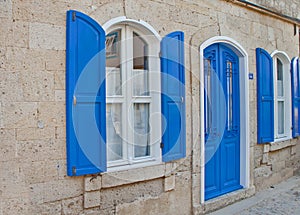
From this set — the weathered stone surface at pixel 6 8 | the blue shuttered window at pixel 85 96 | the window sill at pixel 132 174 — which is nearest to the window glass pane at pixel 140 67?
the blue shuttered window at pixel 85 96

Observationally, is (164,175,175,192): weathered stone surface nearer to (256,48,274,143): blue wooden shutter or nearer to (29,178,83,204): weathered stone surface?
(29,178,83,204): weathered stone surface

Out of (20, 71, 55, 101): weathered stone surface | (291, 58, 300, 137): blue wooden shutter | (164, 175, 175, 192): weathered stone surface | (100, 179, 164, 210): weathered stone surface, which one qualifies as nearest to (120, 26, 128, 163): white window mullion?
(100, 179, 164, 210): weathered stone surface

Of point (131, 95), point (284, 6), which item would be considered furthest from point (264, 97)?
point (131, 95)

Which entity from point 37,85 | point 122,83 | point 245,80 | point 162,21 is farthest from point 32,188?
point 245,80

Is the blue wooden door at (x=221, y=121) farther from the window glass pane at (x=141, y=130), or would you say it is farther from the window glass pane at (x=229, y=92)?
the window glass pane at (x=141, y=130)

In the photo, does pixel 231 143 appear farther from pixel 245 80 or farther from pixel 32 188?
pixel 32 188

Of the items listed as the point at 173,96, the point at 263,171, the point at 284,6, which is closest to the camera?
the point at 173,96

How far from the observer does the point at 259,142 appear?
252 inches

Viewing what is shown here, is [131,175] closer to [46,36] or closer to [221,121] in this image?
[46,36]

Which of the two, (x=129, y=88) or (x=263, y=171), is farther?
(x=263, y=171)

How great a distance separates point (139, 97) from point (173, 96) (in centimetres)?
49

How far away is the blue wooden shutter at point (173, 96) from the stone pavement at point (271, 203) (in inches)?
54.7

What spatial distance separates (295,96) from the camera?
7.71m

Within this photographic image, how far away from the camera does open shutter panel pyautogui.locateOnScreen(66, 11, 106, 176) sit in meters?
3.69
